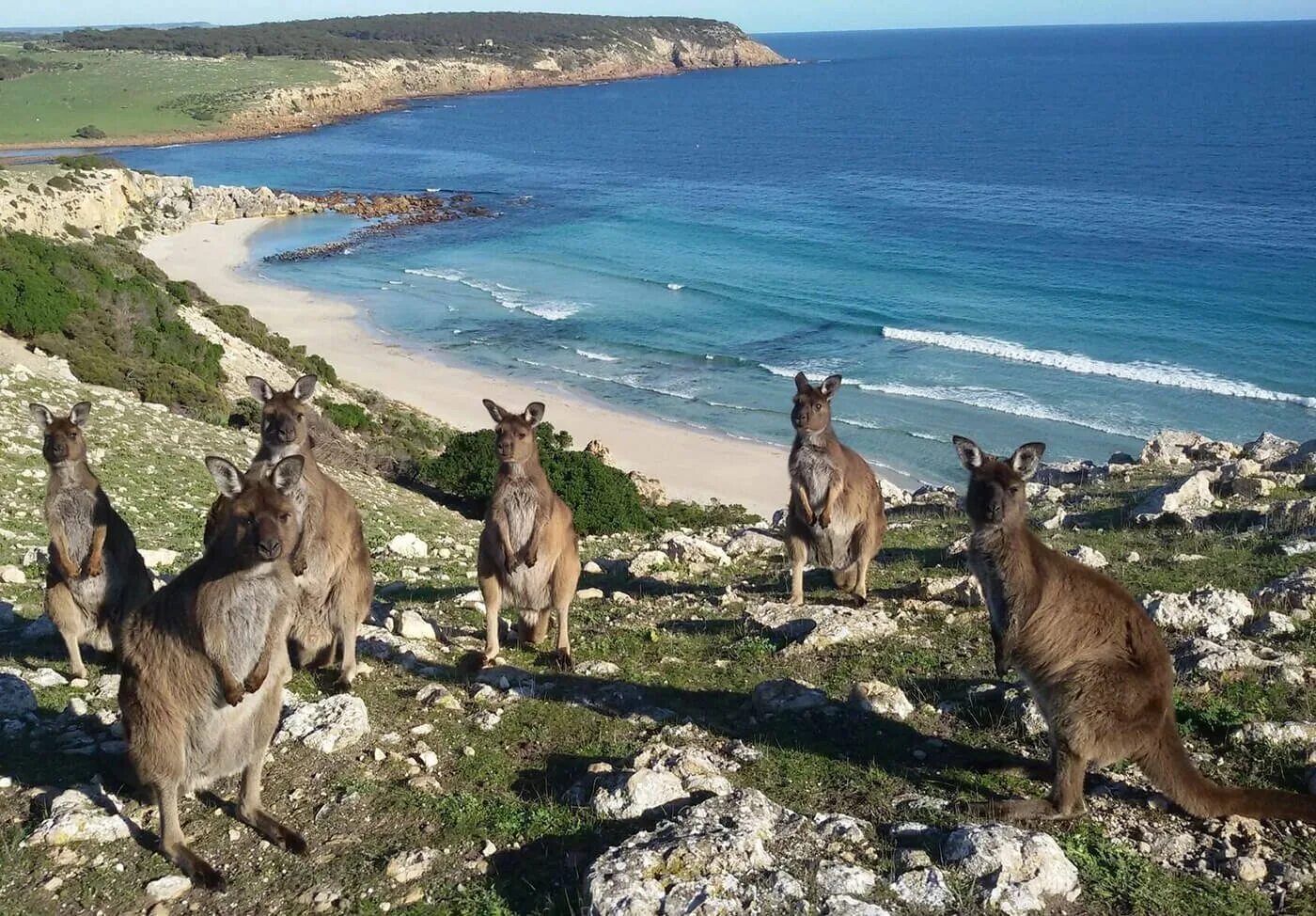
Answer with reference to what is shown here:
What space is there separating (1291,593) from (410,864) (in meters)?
7.32

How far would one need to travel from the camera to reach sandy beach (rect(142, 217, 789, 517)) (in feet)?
92.9

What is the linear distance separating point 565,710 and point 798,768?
5.77ft

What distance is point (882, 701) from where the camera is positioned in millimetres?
7180

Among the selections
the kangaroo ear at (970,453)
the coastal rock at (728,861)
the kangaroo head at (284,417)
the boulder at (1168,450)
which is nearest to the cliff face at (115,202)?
the kangaroo head at (284,417)

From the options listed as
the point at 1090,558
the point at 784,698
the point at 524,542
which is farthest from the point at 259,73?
the point at 784,698

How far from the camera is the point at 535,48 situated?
588 feet

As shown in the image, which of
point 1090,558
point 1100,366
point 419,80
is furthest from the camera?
point 419,80

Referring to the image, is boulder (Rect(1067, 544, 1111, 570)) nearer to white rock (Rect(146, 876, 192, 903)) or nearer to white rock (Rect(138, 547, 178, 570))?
white rock (Rect(146, 876, 192, 903))

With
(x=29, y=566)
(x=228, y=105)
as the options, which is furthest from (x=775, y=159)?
(x=29, y=566)

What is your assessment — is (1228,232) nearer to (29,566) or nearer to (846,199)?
(846,199)

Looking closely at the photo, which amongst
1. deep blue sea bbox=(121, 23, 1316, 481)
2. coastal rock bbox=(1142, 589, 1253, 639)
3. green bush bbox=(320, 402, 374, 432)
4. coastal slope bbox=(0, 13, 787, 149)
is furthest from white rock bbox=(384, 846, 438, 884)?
coastal slope bbox=(0, 13, 787, 149)

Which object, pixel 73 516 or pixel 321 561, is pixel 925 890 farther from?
pixel 73 516

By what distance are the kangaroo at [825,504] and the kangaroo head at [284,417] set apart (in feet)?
14.0

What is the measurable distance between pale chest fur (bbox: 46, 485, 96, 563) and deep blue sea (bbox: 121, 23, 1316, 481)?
23456mm
